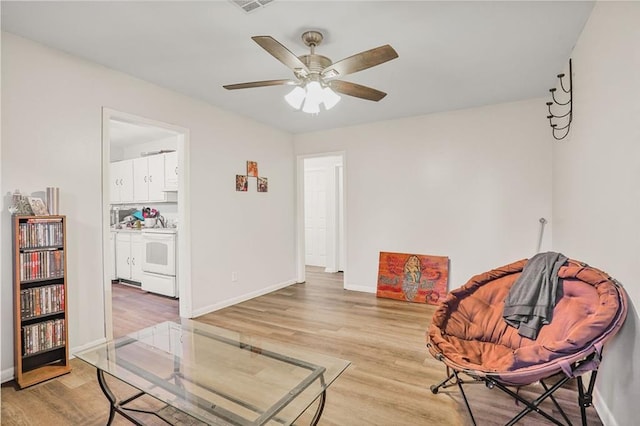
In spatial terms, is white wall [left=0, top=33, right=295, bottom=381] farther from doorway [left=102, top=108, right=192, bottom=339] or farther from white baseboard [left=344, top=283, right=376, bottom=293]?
white baseboard [left=344, top=283, right=376, bottom=293]

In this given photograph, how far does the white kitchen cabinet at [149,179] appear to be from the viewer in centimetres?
516

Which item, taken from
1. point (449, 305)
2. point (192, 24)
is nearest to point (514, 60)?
point (449, 305)

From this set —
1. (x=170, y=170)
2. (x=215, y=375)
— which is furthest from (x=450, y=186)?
(x=170, y=170)

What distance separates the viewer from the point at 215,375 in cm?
189

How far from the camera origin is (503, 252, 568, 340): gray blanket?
77.5 inches

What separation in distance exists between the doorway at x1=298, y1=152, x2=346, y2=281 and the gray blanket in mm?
4133

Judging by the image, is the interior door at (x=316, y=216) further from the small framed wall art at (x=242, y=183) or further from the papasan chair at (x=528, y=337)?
the papasan chair at (x=528, y=337)

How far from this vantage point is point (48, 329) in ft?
7.88

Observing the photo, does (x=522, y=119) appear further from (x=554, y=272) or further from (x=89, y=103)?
(x=89, y=103)

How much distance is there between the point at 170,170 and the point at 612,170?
513 centimetres

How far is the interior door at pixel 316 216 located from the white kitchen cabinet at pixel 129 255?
10.9 feet

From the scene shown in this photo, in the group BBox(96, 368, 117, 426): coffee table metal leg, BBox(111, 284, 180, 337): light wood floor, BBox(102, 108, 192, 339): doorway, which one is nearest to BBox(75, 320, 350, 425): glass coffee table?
BBox(96, 368, 117, 426): coffee table metal leg

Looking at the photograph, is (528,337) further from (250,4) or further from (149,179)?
(149,179)

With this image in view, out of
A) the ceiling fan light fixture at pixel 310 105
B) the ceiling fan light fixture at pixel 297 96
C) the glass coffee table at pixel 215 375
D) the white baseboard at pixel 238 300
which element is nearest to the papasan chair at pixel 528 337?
the glass coffee table at pixel 215 375
